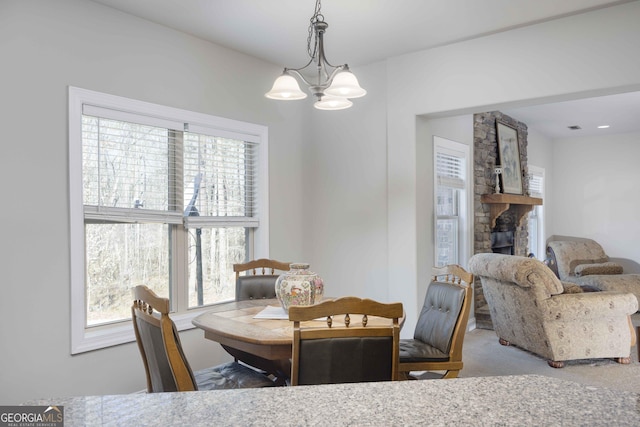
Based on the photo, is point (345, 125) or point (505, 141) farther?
point (505, 141)

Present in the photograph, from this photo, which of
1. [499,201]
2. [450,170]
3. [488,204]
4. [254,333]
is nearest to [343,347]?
[254,333]

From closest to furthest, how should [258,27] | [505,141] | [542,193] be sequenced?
[258,27], [505,141], [542,193]

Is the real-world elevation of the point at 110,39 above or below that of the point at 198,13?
below

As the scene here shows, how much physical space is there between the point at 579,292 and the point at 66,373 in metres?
4.13

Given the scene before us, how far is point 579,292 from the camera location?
4152mm

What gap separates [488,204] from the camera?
5.91 m

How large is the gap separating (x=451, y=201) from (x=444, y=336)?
2.73m

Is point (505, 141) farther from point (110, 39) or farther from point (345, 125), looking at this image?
point (110, 39)

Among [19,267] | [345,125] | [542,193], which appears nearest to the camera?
[19,267]

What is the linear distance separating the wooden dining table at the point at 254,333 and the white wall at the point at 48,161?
3.07 feet

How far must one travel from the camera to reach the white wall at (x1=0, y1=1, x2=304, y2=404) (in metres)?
2.58

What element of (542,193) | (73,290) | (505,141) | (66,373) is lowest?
(66,373)

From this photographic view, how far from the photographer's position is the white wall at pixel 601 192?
24.7ft

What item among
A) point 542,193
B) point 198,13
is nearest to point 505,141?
point 542,193
